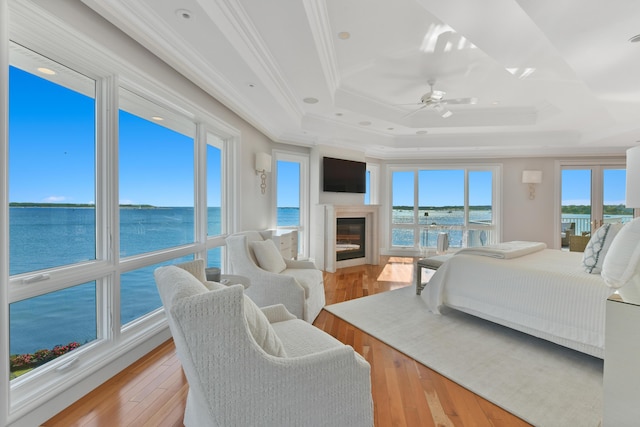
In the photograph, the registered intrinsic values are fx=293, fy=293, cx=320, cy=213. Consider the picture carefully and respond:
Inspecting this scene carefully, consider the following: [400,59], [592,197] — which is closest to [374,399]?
[400,59]

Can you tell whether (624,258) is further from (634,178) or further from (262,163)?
(262,163)

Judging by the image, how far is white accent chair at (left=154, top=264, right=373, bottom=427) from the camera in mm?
989

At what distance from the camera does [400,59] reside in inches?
122

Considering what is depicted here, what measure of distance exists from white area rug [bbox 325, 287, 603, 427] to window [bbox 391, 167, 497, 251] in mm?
3637

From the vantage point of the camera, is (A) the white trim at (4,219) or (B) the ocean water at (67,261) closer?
(A) the white trim at (4,219)

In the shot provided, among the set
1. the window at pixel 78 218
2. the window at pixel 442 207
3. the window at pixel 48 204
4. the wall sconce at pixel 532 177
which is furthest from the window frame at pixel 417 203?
the window at pixel 48 204

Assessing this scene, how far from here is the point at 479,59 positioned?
10.2 ft

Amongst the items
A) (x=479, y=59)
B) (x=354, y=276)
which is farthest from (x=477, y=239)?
(x=479, y=59)

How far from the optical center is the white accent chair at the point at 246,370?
99 cm

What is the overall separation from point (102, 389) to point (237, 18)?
2.63m

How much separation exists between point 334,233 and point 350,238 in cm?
68

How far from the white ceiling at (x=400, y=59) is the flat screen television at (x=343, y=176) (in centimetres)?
55

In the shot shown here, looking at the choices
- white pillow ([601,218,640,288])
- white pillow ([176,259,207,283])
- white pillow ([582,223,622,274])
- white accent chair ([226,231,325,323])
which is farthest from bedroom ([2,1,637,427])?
white pillow ([601,218,640,288])

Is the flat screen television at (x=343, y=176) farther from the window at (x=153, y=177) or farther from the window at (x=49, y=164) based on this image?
the window at (x=49, y=164)
